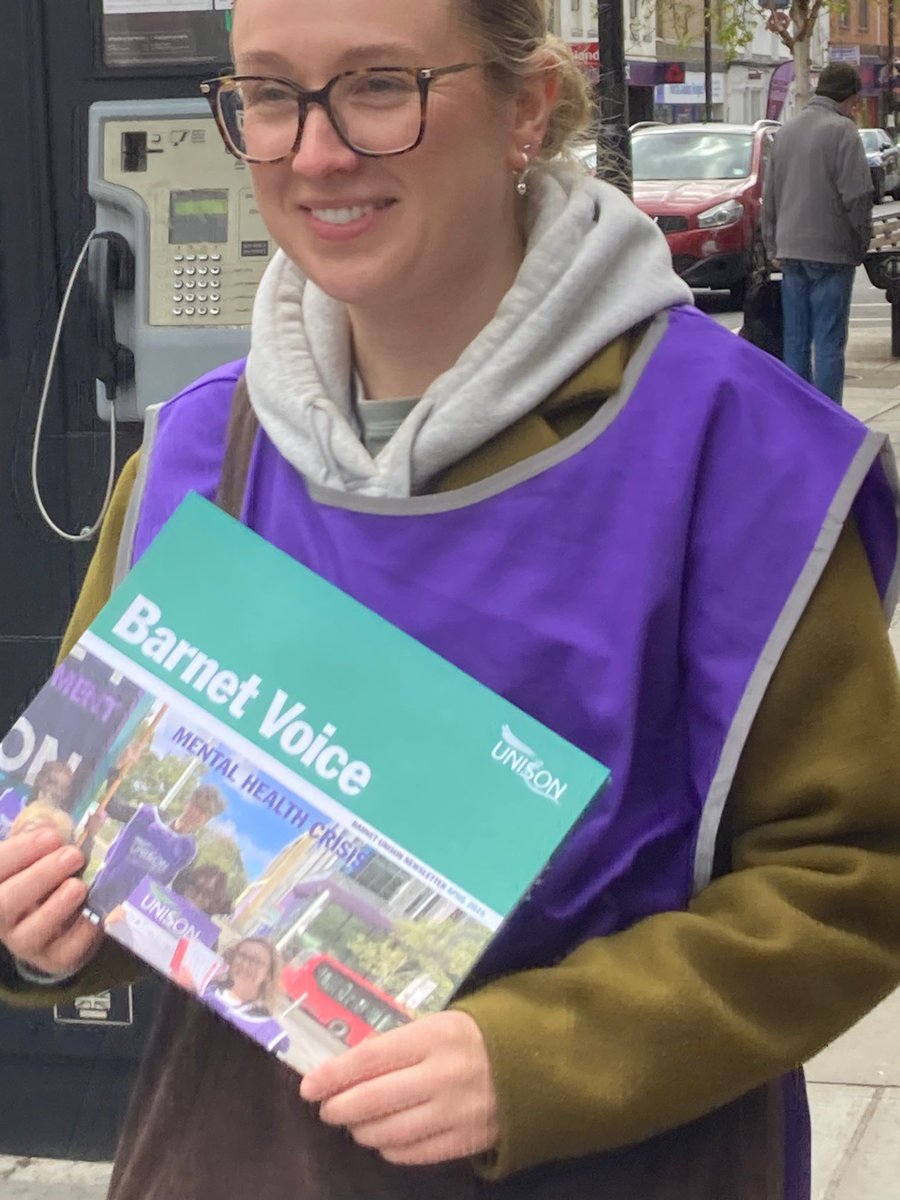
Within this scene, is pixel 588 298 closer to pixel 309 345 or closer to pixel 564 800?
pixel 309 345

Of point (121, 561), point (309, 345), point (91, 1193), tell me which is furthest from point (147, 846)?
point (91, 1193)

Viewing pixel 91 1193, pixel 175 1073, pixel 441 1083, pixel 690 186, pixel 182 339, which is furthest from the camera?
pixel 690 186

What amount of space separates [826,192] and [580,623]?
26.7 feet

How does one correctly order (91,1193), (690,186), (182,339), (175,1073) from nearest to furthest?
1. (175,1073)
2. (182,339)
3. (91,1193)
4. (690,186)

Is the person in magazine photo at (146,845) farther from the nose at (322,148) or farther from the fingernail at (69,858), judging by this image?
the nose at (322,148)

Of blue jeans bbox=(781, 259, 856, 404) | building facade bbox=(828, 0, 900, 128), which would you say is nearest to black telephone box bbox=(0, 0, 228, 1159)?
blue jeans bbox=(781, 259, 856, 404)

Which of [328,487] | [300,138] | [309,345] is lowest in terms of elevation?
[328,487]

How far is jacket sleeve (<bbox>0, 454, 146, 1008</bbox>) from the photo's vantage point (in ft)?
4.73

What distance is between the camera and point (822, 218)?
29.2 feet

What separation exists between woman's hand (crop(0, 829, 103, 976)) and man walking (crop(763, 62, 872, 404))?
8.09 meters

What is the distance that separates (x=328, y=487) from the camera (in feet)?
4.42

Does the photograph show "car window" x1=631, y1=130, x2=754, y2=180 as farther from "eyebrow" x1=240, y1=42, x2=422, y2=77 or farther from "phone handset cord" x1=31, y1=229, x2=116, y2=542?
"eyebrow" x1=240, y1=42, x2=422, y2=77

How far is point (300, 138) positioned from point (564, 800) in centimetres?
54

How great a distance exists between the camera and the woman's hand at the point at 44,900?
4.31 ft
